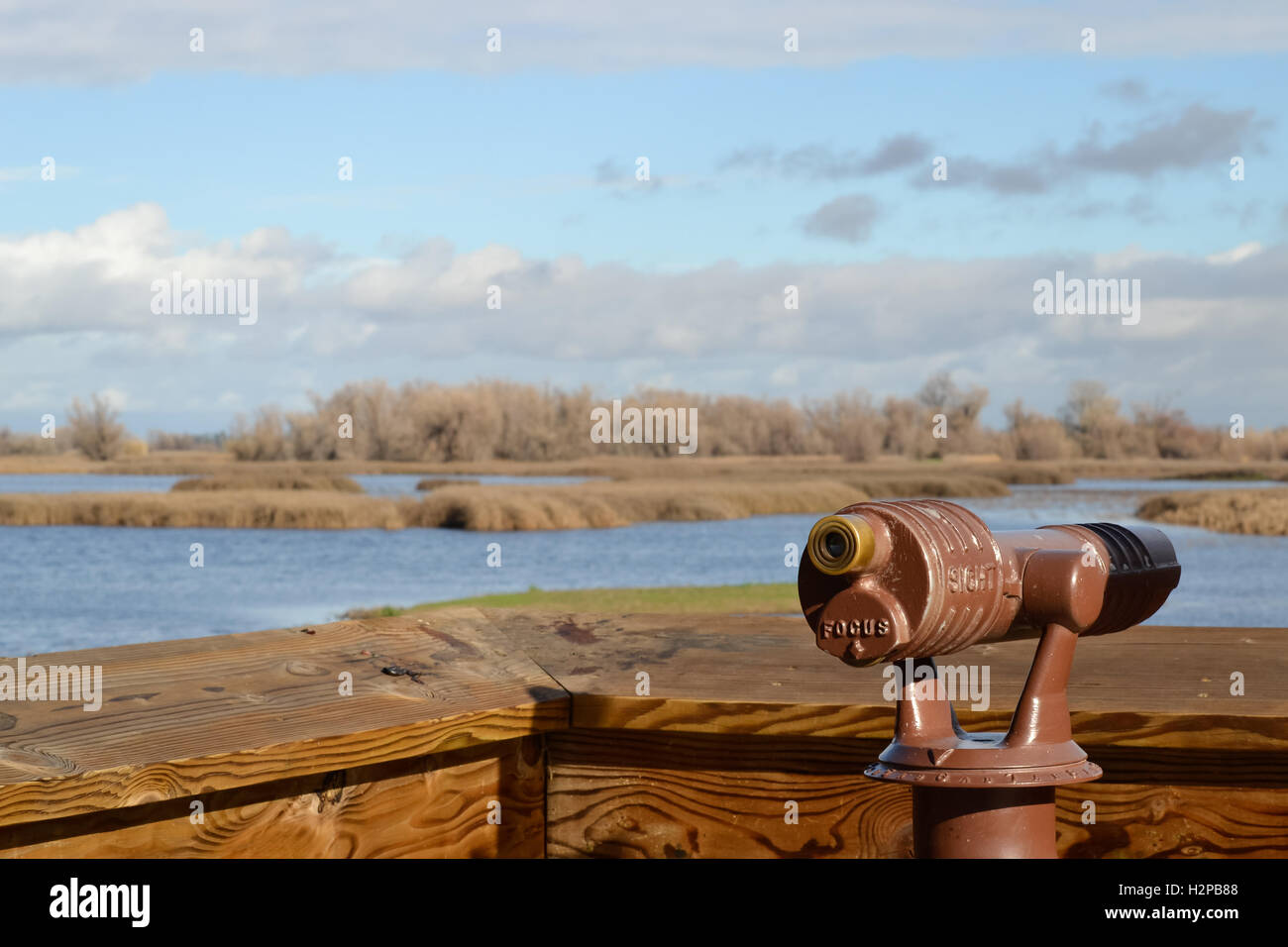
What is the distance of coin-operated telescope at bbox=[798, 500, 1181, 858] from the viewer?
1.19 metres

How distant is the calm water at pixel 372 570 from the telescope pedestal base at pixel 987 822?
24740 millimetres

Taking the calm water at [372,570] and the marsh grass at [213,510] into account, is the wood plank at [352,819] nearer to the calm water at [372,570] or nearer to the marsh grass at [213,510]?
the calm water at [372,570]

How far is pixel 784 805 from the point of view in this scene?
1.85 m

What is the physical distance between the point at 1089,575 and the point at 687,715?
2.40ft

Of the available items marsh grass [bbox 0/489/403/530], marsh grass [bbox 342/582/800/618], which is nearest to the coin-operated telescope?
marsh grass [bbox 342/582/800/618]

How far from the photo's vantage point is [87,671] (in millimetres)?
1816

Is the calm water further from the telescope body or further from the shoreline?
the telescope body

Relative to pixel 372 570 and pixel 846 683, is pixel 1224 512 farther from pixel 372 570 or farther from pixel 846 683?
pixel 846 683

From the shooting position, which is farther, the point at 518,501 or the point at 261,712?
the point at 518,501

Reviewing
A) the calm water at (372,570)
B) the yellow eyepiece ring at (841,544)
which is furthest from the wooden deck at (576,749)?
the calm water at (372,570)

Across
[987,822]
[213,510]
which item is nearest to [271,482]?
[213,510]

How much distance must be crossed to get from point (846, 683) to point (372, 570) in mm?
36616

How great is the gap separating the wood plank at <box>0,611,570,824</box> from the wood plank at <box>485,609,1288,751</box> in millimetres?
114
